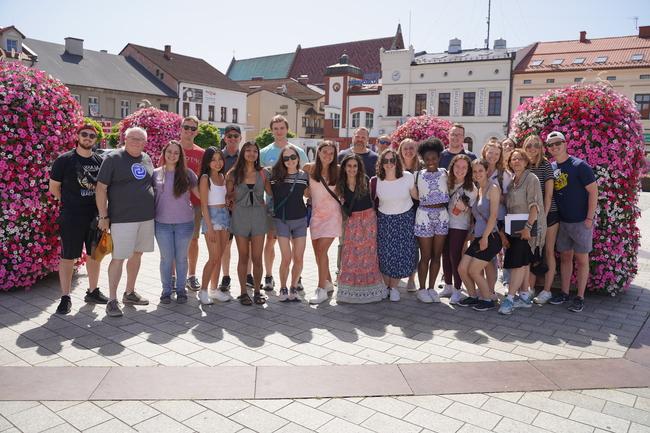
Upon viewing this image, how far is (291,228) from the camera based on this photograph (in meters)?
6.22

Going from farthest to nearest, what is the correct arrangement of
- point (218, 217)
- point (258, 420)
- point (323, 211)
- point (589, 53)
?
1. point (589, 53)
2. point (323, 211)
3. point (218, 217)
4. point (258, 420)

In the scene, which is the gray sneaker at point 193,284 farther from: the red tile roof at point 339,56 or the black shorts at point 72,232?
the red tile roof at point 339,56

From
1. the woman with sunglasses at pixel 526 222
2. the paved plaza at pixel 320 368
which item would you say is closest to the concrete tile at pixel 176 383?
the paved plaza at pixel 320 368

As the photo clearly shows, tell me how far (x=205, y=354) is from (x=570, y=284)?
4901 mm

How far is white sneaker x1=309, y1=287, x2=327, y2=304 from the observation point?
623 centimetres

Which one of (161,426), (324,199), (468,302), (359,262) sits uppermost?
(324,199)

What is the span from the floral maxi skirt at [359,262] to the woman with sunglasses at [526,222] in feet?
5.06

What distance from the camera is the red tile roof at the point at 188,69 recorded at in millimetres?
47969

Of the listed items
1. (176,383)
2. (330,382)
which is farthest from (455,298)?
(176,383)

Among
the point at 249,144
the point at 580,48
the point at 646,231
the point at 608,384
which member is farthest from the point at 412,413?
the point at 580,48

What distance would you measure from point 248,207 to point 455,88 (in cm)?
3875

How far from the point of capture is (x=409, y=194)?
6.34 metres

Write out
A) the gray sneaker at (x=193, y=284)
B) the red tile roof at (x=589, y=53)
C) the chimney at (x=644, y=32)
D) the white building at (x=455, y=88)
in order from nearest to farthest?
1. the gray sneaker at (x=193, y=284)
2. the red tile roof at (x=589, y=53)
3. the chimney at (x=644, y=32)
4. the white building at (x=455, y=88)

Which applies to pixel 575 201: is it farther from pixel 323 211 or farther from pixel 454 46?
pixel 454 46
